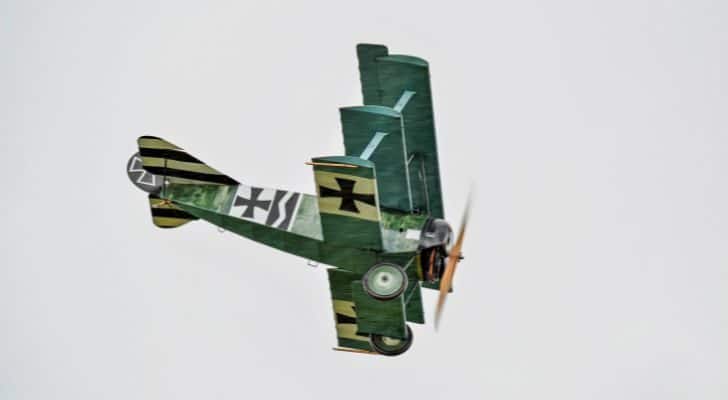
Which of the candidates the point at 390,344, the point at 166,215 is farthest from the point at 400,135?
the point at 166,215

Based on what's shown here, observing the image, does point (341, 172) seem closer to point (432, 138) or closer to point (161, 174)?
point (432, 138)

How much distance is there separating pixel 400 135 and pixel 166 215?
176 inches

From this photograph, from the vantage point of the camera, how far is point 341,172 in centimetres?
2028

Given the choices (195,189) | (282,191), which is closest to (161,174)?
(195,189)

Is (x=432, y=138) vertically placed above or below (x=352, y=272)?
above

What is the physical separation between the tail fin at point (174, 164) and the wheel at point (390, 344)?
3.44 metres

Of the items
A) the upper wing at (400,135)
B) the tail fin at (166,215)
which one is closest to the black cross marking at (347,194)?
the upper wing at (400,135)

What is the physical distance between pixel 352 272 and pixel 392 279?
4.34ft

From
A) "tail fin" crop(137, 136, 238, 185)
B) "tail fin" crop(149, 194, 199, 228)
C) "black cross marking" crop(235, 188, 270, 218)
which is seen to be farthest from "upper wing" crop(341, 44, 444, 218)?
"tail fin" crop(149, 194, 199, 228)

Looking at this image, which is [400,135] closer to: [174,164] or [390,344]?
[390,344]

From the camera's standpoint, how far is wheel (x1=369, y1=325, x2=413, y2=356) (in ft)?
73.9

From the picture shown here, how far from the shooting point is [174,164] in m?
23.1

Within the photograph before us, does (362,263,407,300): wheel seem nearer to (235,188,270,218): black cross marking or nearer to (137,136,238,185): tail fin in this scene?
(235,188,270,218): black cross marking

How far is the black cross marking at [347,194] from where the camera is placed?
2039 cm
